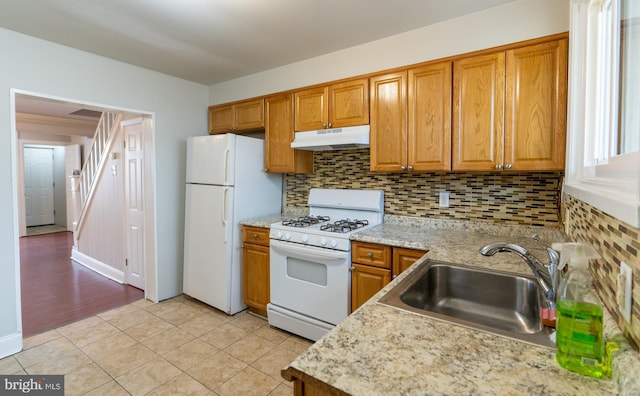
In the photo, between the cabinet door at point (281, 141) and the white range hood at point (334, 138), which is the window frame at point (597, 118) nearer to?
the white range hood at point (334, 138)

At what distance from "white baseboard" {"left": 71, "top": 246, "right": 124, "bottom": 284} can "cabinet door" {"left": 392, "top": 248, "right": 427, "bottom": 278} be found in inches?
139

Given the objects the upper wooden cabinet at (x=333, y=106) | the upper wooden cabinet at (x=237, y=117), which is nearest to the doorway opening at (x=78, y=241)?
the upper wooden cabinet at (x=237, y=117)

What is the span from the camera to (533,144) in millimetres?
1907

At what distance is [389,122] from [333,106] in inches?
21.3

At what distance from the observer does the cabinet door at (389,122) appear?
2356mm

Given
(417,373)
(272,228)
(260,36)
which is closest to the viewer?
(417,373)

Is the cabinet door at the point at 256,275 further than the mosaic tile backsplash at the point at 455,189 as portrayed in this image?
Yes

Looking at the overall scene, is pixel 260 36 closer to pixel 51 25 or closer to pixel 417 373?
pixel 51 25

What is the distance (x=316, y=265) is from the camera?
8.13 ft

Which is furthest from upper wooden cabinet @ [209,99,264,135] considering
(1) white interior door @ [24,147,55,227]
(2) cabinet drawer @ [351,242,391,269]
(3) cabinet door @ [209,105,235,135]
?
(1) white interior door @ [24,147,55,227]

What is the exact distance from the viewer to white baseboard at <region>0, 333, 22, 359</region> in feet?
7.61

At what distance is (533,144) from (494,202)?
0.54m

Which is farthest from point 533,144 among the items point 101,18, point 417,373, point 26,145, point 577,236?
point 26,145

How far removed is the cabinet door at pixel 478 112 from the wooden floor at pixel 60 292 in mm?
3560
